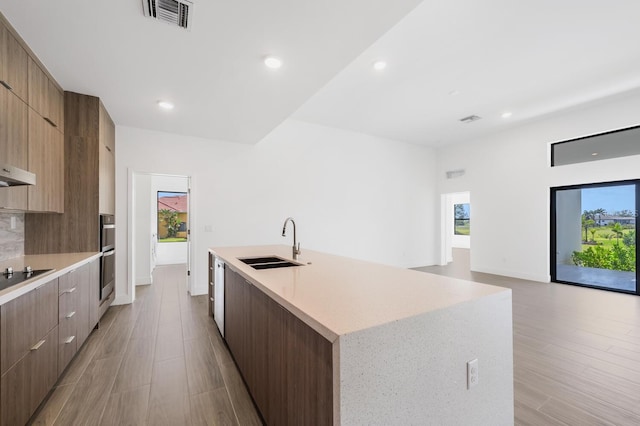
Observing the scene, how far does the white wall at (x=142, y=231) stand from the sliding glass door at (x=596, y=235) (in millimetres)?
7849

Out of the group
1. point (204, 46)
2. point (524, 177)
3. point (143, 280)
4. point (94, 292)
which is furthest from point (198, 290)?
point (524, 177)

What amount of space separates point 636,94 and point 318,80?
532 centimetres

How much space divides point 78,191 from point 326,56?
10.2 feet

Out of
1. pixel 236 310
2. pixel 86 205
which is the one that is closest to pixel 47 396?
pixel 236 310

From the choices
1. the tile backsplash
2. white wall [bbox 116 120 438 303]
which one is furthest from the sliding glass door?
the tile backsplash

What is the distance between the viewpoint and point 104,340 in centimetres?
287

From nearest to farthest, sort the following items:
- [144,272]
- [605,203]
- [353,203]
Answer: [605,203] < [144,272] < [353,203]

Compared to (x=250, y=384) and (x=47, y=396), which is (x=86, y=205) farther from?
(x=250, y=384)

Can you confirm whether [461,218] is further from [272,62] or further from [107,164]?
[107,164]

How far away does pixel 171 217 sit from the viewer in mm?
8297

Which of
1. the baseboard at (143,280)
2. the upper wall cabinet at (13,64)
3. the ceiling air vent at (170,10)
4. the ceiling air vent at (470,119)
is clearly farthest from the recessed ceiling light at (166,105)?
the ceiling air vent at (470,119)

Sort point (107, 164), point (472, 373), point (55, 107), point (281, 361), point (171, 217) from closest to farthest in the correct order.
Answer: point (472, 373) → point (281, 361) → point (55, 107) → point (107, 164) → point (171, 217)

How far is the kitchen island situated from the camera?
0.91 metres

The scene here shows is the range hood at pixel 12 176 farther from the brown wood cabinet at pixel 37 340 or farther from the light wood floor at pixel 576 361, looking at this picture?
the light wood floor at pixel 576 361
